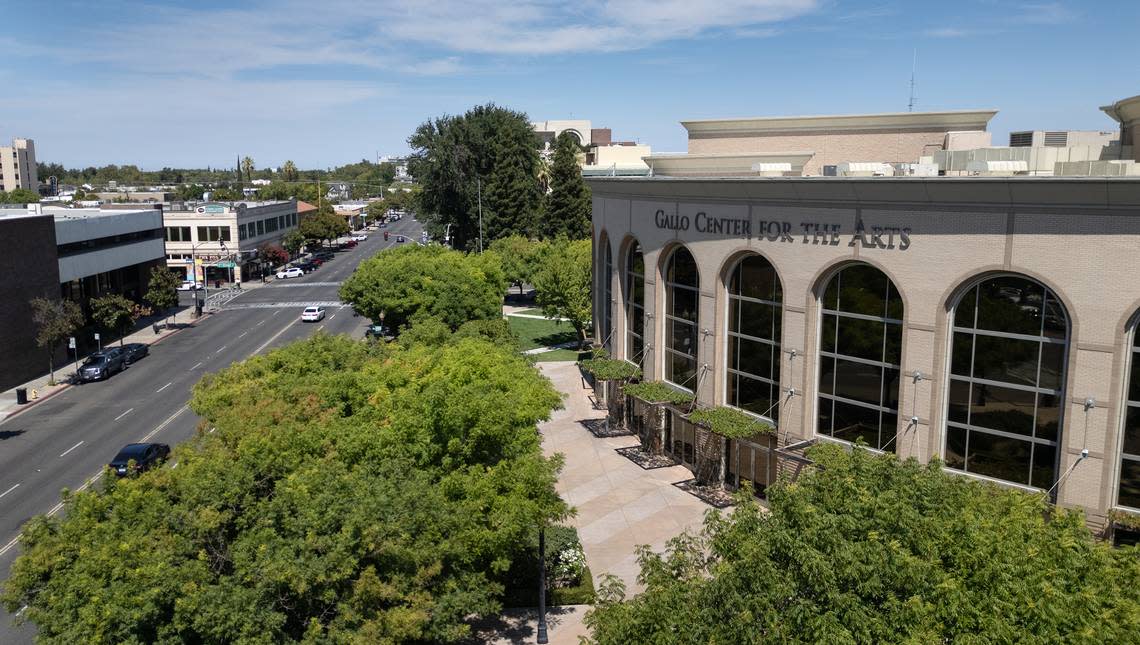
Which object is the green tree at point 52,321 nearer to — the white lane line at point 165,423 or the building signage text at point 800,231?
the white lane line at point 165,423

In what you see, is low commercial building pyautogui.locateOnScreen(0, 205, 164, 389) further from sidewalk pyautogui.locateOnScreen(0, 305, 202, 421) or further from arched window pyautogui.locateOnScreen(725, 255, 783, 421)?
arched window pyautogui.locateOnScreen(725, 255, 783, 421)

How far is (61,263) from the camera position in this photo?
208 ft

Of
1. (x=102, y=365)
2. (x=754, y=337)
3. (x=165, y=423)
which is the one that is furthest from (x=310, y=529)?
(x=102, y=365)

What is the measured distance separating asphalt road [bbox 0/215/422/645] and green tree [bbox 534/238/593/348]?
17107 millimetres

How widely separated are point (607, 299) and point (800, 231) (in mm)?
21064

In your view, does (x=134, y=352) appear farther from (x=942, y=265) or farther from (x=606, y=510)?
(x=942, y=265)

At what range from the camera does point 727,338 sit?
37000mm

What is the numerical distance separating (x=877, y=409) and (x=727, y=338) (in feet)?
26.4

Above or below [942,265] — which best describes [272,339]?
below

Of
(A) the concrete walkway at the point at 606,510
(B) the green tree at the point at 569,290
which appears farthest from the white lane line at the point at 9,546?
(B) the green tree at the point at 569,290

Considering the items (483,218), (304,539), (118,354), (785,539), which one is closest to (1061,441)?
(785,539)

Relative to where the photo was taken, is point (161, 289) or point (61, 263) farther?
point (161, 289)

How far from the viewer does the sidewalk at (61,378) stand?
5128cm

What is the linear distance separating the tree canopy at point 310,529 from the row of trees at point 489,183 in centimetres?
7579
